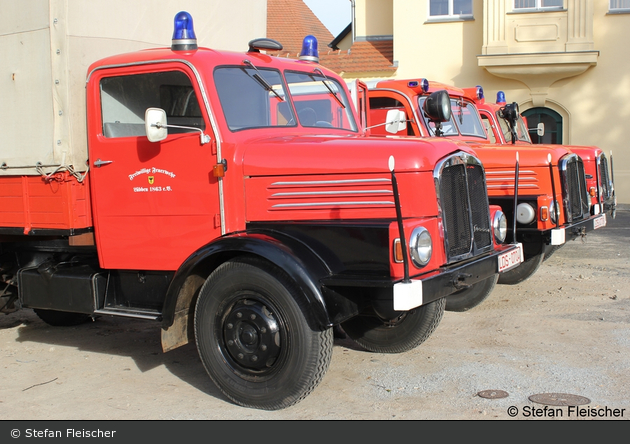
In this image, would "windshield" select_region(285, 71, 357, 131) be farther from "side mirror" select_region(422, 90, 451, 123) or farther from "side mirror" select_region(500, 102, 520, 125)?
"side mirror" select_region(500, 102, 520, 125)

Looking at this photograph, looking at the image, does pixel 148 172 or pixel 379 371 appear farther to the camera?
pixel 379 371

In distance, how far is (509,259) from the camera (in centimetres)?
485

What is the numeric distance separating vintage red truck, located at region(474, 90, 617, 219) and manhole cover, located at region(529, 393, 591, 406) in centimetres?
436

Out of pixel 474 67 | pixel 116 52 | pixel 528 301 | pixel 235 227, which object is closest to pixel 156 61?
pixel 116 52

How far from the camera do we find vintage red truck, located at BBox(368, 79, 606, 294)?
711 cm

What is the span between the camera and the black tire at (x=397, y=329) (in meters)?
5.34

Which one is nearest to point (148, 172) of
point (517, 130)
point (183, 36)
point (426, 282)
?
point (183, 36)

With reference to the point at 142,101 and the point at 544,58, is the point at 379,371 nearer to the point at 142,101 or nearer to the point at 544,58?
the point at 142,101

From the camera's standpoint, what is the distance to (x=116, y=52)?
534 cm

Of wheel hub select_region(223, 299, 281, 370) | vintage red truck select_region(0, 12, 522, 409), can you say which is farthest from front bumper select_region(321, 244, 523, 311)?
wheel hub select_region(223, 299, 281, 370)

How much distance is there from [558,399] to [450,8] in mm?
14977

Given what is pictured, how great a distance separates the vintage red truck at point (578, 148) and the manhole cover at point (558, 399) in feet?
14.3

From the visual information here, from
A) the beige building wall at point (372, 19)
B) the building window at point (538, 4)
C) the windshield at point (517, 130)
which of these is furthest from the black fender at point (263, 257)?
the beige building wall at point (372, 19)

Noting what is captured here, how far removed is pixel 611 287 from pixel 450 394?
13.8 ft
